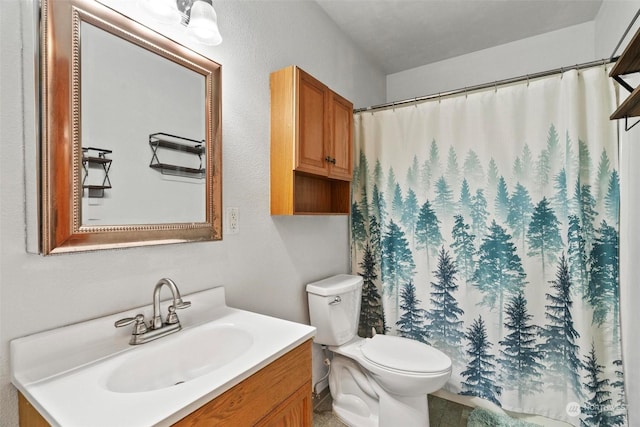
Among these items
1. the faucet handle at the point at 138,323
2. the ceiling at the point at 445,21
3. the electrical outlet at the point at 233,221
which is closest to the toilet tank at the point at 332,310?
the electrical outlet at the point at 233,221

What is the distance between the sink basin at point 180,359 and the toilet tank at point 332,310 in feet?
2.36

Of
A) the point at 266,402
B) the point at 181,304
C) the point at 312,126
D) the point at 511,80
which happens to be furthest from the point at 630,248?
the point at 181,304

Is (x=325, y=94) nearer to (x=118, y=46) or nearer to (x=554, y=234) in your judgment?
(x=118, y=46)

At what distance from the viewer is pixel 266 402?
35.4 inches

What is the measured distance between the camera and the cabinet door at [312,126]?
1539 mm

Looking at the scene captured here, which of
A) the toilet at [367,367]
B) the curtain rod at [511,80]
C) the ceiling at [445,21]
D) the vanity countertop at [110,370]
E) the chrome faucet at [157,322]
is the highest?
the ceiling at [445,21]

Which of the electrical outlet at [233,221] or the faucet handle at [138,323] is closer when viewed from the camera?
the faucet handle at [138,323]

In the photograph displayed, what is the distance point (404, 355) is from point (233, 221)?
1157mm

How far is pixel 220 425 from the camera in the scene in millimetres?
755

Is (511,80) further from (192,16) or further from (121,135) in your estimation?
(121,135)

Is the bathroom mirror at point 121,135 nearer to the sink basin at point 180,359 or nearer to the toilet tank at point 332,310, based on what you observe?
the sink basin at point 180,359

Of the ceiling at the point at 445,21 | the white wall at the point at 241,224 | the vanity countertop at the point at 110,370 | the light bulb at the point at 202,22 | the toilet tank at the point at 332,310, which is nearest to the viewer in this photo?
the vanity countertop at the point at 110,370

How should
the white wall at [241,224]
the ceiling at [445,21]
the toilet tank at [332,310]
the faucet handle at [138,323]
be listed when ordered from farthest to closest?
the ceiling at [445,21] → the toilet tank at [332,310] → the faucet handle at [138,323] → the white wall at [241,224]

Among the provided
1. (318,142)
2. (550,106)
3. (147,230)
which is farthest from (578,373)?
(147,230)
